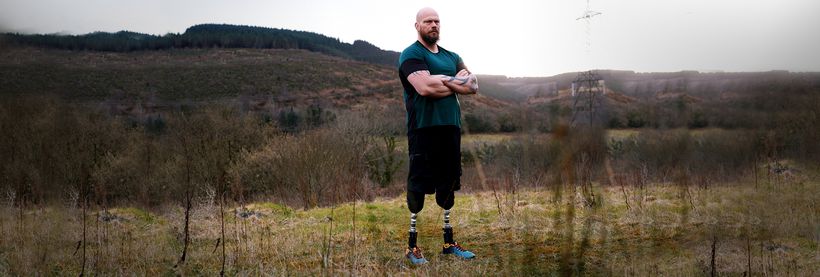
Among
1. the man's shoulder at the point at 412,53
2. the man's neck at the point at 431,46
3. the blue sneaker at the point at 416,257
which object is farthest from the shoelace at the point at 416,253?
the man's neck at the point at 431,46

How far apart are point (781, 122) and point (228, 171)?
2232cm

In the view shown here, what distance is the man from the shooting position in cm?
471

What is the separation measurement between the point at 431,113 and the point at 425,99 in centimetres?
14

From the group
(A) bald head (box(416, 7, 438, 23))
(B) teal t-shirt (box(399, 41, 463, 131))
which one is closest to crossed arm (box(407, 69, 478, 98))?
(B) teal t-shirt (box(399, 41, 463, 131))

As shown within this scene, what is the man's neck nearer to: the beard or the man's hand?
the beard

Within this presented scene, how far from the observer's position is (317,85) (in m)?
84.8

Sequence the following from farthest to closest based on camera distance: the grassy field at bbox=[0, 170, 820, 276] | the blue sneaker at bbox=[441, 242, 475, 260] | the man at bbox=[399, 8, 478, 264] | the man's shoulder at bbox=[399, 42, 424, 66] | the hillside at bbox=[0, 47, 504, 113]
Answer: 1. the hillside at bbox=[0, 47, 504, 113]
2. the blue sneaker at bbox=[441, 242, 475, 260]
3. the man's shoulder at bbox=[399, 42, 424, 66]
4. the man at bbox=[399, 8, 478, 264]
5. the grassy field at bbox=[0, 170, 820, 276]

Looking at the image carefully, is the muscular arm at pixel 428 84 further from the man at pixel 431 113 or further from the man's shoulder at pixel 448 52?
the man's shoulder at pixel 448 52

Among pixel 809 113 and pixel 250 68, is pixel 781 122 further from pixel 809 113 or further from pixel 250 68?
pixel 250 68

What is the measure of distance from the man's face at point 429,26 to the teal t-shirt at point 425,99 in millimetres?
116

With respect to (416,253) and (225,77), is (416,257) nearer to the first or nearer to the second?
(416,253)

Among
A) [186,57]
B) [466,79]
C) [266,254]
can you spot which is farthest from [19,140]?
[186,57]

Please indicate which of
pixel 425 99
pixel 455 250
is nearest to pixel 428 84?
pixel 425 99

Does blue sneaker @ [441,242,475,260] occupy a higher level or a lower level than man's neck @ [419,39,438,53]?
lower
